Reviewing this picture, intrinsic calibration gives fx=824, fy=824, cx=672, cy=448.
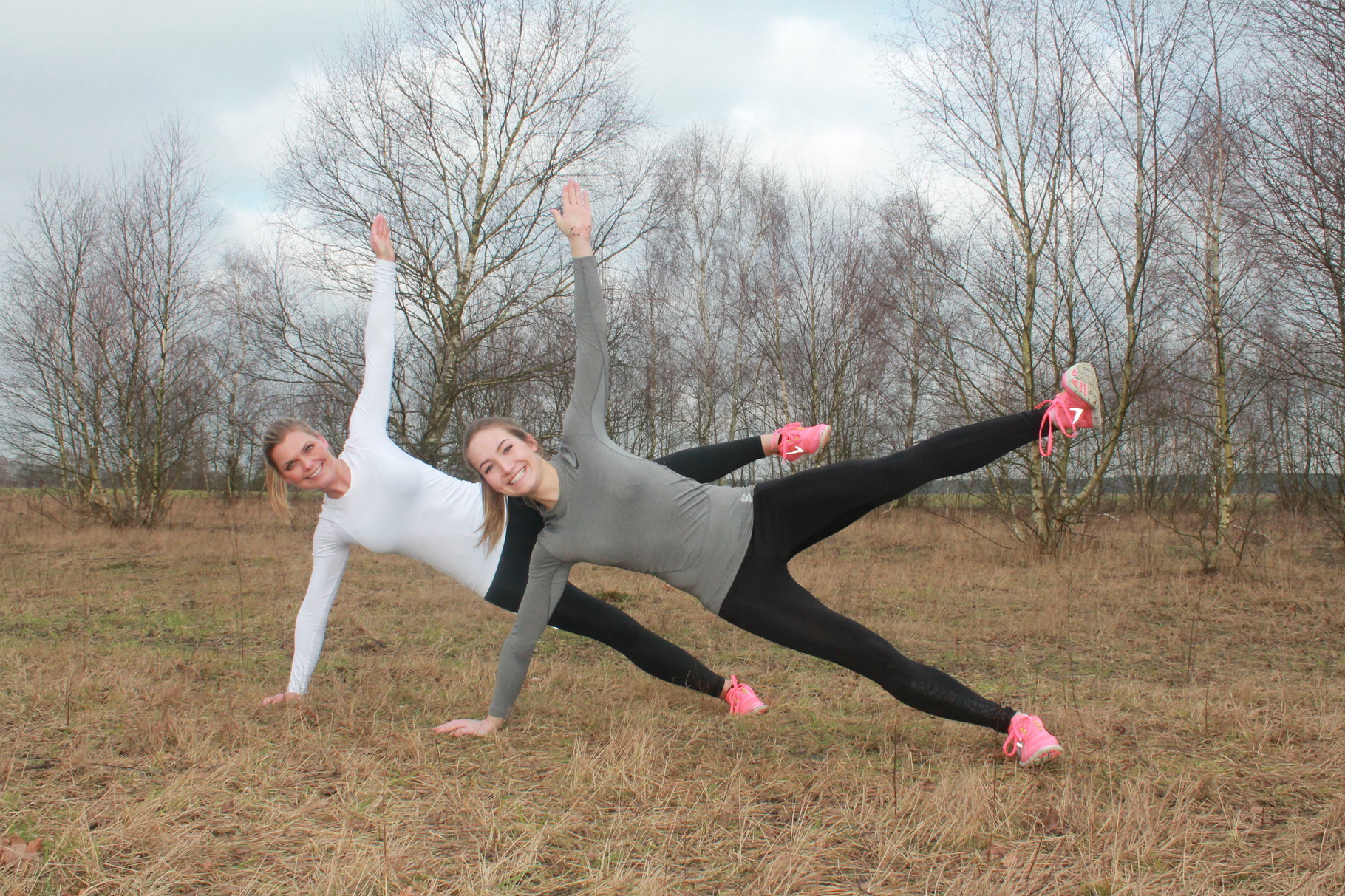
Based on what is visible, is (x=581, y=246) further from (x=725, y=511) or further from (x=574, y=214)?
(x=725, y=511)

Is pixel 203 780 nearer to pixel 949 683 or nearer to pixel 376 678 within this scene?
pixel 376 678

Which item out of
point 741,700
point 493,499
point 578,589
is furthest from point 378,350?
point 741,700

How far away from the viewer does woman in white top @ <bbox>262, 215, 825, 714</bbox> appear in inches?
137

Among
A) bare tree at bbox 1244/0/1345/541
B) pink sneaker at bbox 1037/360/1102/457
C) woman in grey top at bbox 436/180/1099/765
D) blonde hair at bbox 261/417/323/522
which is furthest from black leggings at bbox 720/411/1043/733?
bare tree at bbox 1244/0/1345/541

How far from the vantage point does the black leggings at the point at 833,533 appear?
2855mm

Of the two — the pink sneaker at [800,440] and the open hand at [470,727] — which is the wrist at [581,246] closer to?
the pink sneaker at [800,440]

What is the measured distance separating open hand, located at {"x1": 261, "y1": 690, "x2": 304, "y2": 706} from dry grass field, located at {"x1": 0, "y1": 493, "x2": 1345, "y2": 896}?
0.05 metres

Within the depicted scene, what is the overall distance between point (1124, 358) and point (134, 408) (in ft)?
54.3

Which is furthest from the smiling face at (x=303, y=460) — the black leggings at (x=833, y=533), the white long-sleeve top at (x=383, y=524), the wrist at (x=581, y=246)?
the black leggings at (x=833, y=533)

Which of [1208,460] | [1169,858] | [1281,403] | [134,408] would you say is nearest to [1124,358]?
[1208,460]

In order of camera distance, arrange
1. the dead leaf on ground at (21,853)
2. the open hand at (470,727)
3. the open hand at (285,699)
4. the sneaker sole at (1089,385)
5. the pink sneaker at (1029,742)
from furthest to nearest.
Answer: the open hand at (285,699) < the open hand at (470,727) < the sneaker sole at (1089,385) < the pink sneaker at (1029,742) < the dead leaf on ground at (21,853)

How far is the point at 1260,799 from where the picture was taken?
2684 millimetres

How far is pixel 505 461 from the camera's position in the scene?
2.85 m

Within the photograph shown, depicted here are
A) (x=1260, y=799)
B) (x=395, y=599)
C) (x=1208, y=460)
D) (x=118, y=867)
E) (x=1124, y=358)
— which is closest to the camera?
(x=118, y=867)
